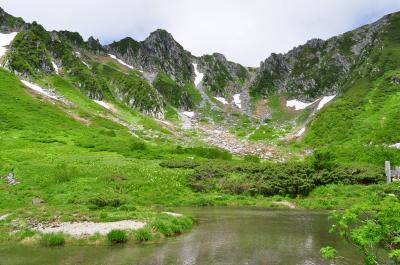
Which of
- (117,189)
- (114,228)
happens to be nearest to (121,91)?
(117,189)

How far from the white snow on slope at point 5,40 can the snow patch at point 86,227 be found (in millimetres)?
139540

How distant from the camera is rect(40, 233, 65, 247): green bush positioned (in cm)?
2656

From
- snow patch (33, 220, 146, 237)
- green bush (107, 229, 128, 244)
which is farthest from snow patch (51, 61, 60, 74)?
green bush (107, 229, 128, 244)

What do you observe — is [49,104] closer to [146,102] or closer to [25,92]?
[25,92]

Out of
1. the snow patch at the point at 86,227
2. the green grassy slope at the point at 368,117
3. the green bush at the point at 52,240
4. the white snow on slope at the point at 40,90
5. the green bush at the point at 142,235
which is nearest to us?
the green bush at the point at 52,240

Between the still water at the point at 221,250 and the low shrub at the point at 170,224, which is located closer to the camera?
the still water at the point at 221,250

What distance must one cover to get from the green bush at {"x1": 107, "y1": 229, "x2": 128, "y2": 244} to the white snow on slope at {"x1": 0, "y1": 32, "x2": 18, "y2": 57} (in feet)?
475

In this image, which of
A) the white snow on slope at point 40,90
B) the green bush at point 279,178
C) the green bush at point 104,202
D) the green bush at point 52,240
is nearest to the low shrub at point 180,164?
the green bush at point 279,178

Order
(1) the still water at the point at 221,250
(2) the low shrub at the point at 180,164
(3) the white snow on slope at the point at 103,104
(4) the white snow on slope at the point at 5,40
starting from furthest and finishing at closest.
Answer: (4) the white snow on slope at the point at 5,40
(3) the white snow on slope at the point at 103,104
(2) the low shrub at the point at 180,164
(1) the still water at the point at 221,250

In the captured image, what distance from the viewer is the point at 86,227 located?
30.0 metres

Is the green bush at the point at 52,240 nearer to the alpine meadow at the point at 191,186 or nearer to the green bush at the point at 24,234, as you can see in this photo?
the alpine meadow at the point at 191,186

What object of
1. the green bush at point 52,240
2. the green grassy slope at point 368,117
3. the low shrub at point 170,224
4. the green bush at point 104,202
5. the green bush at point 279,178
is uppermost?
the green grassy slope at point 368,117

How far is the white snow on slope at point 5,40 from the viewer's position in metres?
155

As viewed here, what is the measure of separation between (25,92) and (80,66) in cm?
5438
